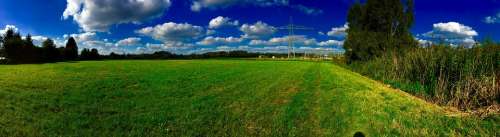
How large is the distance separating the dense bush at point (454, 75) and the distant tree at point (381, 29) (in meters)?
11.7

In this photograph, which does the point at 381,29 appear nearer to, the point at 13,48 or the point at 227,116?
the point at 227,116

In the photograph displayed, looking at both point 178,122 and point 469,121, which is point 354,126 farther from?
point 178,122

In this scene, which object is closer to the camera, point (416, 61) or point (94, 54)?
point (416, 61)

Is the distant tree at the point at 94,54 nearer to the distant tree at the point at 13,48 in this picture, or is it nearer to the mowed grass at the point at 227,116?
the distant tree at the point at 13,48

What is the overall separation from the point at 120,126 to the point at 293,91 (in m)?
9.26

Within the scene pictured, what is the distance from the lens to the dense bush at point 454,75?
12586 millimetres

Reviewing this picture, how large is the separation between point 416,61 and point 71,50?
342 ft

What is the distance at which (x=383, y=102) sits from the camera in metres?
12.7

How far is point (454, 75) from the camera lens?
53.4 ft

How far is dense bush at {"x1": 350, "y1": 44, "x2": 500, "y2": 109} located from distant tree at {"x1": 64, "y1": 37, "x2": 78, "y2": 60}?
9840cm

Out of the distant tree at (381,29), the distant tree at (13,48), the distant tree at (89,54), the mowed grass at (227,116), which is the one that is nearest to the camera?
the mowed grass at (227,116)

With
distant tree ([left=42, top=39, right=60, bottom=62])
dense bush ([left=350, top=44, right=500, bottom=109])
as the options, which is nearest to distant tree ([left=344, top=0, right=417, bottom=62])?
dense bush ([left=350, top=44, right=500, bottom=109])

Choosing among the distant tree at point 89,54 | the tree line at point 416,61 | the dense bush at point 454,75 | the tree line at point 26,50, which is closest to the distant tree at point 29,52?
the tree line at point 26,50

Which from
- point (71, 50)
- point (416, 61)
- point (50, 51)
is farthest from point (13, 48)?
point (416, 61)
